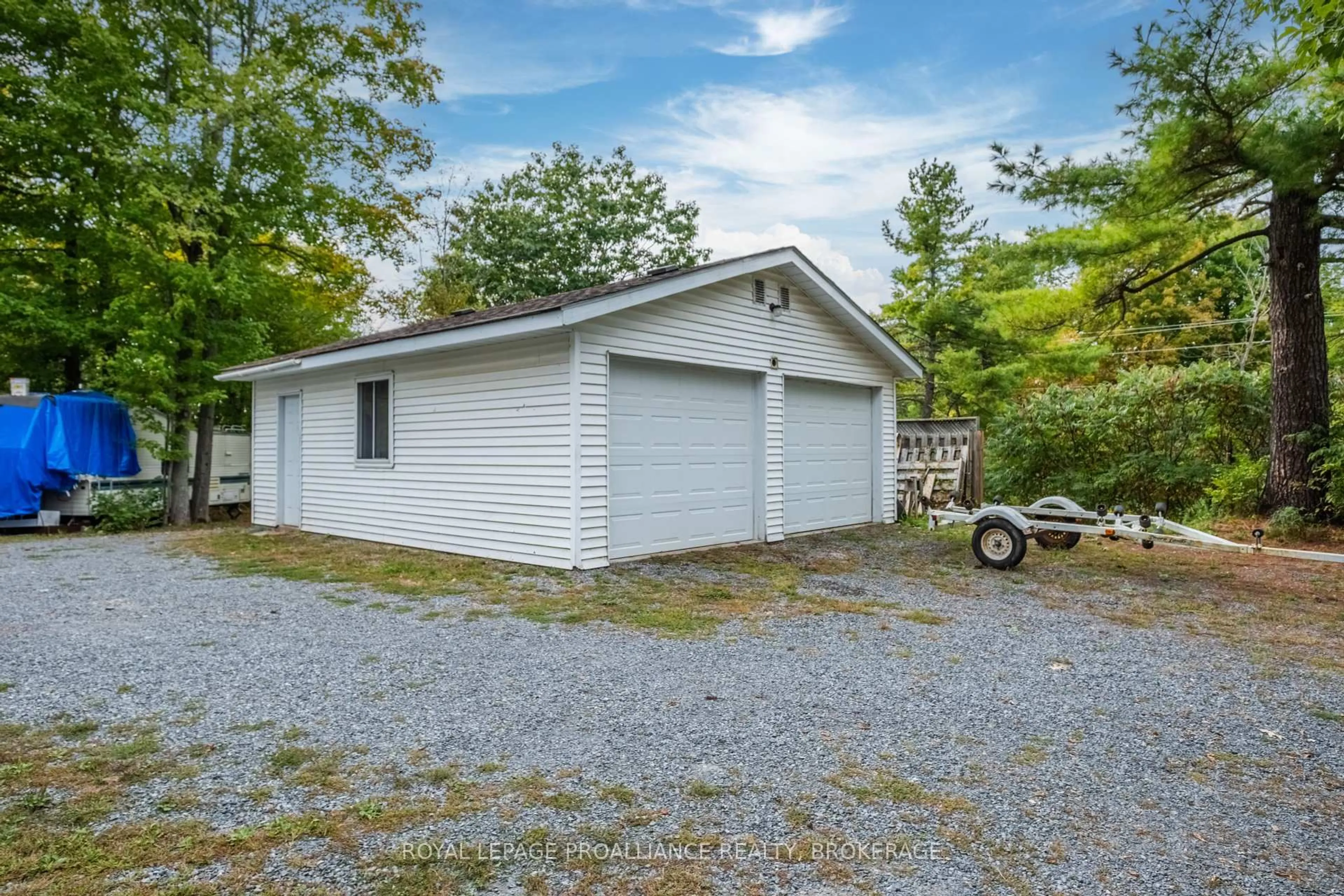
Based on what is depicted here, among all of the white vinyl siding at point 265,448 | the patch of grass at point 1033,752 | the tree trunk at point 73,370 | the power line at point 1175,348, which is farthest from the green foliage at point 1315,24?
the power line at point 1175,348

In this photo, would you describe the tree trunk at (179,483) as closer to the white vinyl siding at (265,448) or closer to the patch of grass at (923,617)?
the white vinyl siding at (265,448)

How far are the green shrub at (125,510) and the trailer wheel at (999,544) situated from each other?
11985mm

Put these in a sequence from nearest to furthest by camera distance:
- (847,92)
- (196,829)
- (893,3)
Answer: (196,829) < (893,3) < (847,92)

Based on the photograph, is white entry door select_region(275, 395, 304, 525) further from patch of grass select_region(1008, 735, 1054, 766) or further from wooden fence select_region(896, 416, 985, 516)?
patch of grass select_region(1008, 735, 1054, 766)

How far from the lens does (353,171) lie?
15680 mm

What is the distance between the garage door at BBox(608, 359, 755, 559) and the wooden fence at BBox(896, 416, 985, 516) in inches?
158

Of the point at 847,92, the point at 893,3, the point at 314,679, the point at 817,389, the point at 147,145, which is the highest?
the point at 893,3

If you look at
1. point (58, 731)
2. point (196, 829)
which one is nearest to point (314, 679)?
point (58, 731)

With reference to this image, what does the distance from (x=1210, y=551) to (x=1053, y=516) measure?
1.92 meters

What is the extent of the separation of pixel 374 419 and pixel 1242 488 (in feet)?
37.9

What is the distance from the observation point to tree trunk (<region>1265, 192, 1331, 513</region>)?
31.8 ft

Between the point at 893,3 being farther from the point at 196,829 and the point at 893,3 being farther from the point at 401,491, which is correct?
the point at 196,829

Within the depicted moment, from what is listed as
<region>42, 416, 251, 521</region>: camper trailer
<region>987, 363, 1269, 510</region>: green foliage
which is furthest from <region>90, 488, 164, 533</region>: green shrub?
<region>987, 363, 1269, 510</region>: green foliage

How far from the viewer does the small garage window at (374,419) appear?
381 inches
